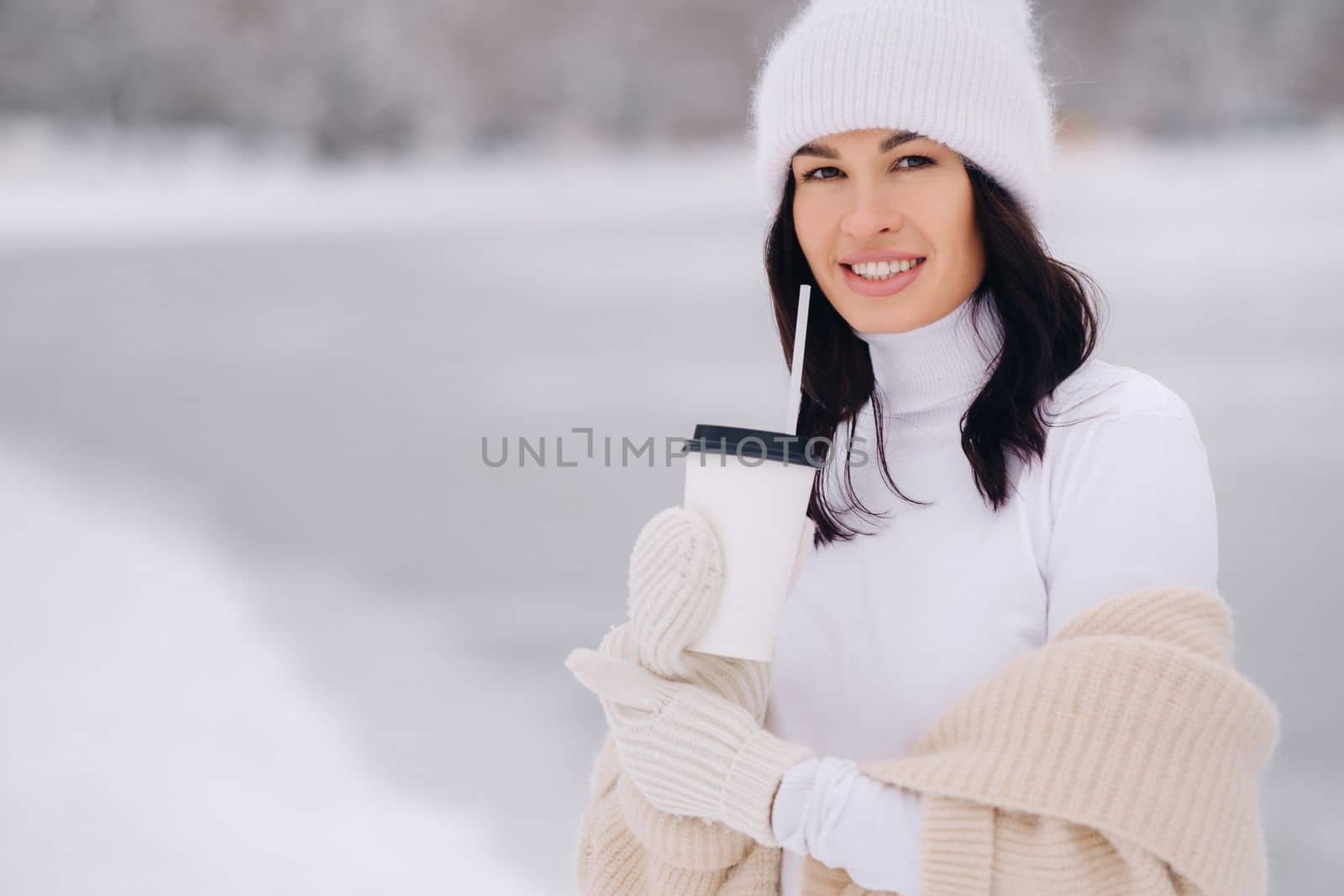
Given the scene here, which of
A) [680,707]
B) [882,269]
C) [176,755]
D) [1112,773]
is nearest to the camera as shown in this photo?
[1112,773]

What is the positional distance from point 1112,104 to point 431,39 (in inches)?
76.7

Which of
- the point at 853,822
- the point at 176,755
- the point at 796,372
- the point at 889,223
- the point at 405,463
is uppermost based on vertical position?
the point at 889,223

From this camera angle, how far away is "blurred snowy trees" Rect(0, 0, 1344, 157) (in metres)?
3.48

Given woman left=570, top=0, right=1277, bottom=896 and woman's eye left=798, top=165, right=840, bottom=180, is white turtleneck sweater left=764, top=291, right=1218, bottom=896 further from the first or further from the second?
woman's eye left=798, top=165, right=840, bottom=180

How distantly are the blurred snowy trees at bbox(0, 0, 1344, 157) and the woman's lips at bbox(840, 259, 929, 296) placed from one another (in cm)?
257

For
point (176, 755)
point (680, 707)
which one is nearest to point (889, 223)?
point (680, 707)

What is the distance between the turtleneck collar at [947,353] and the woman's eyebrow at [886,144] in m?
0.13

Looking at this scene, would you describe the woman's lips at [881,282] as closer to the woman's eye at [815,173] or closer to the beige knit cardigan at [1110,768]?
the woman's eye at [815,173]

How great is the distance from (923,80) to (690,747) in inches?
18.8

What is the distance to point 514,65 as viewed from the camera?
12.1ft

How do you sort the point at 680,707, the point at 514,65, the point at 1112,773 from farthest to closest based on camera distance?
the point at 514,65
the point at 680,707
the point at 1112,773

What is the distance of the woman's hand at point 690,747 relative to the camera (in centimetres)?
78

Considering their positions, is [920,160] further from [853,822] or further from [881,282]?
[853,822]

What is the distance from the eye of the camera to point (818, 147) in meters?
0.92
